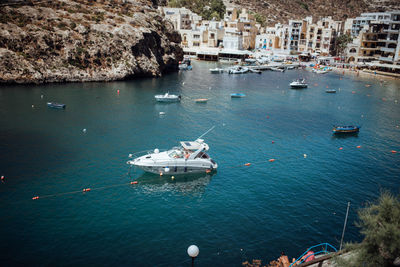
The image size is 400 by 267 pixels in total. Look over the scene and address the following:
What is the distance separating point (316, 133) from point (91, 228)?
142 ft

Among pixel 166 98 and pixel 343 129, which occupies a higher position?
pixel 166 98

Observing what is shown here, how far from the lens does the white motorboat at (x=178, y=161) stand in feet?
120

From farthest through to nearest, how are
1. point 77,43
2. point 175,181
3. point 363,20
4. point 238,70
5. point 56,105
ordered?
point 363,20, point 238,70, point 77,43, point 56,105, point 175,181

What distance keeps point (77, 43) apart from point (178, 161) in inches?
2659

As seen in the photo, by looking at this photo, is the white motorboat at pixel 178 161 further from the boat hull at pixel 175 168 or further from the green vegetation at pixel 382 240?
the green vegetation at pixel 382 240

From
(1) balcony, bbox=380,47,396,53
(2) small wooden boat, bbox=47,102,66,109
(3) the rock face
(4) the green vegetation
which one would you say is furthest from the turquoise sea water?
(1) balcony, bbox=380,47,396,53

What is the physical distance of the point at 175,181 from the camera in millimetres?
36750

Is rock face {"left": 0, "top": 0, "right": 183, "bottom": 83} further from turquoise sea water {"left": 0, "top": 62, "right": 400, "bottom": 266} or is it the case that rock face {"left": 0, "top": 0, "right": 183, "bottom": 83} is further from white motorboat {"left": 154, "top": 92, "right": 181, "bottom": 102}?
white motorboat {"left": 154, "top": 92, "right": 181, "bottom": 102}

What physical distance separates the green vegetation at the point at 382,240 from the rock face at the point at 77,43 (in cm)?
8166

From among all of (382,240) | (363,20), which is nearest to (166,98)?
(382,240)

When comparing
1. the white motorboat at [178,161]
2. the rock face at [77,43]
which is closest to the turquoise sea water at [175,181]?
the white motorboat at [178,161]

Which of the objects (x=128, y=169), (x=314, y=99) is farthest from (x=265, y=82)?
(x=128, y=169)

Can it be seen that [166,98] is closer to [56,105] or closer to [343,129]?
[56,105]

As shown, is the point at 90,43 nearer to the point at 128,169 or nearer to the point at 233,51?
the point at 128,169
